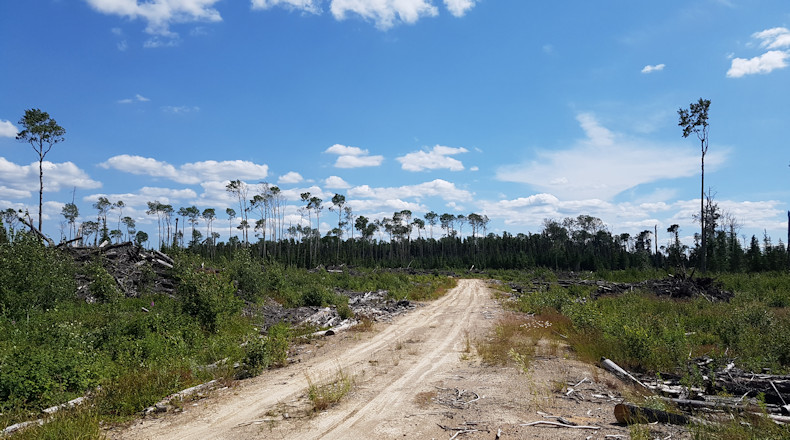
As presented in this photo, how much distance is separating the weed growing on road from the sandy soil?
13 cm

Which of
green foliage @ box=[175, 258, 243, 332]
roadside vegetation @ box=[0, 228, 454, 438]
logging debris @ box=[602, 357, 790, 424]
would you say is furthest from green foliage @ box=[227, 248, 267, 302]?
logging debris @ box=[602, 357, 790, 424]

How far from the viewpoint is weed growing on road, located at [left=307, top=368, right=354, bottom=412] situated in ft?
23.0

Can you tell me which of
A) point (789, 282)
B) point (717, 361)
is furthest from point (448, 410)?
point (789, 282)

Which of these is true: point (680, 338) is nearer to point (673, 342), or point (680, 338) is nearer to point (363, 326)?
point (673, 342)

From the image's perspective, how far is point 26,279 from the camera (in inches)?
520

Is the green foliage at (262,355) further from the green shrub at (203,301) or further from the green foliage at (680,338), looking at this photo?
the green foliage at (680,338)

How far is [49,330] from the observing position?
10.2 metres

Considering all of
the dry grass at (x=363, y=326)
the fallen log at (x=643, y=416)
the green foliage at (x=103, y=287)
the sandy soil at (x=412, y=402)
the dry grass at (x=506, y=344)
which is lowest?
the dry grass at (x=363, y=326)

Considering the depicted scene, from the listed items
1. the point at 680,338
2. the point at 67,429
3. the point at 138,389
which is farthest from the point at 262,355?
the point at 680,338

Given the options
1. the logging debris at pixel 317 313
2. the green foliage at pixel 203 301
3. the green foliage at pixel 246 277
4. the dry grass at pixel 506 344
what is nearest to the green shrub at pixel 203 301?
the green foliage at pixel 203 301

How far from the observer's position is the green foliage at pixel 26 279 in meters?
12.7

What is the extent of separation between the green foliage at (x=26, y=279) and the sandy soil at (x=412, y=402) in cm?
939

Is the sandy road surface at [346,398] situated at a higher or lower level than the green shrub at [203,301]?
lower

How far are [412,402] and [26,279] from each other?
44.9ft
